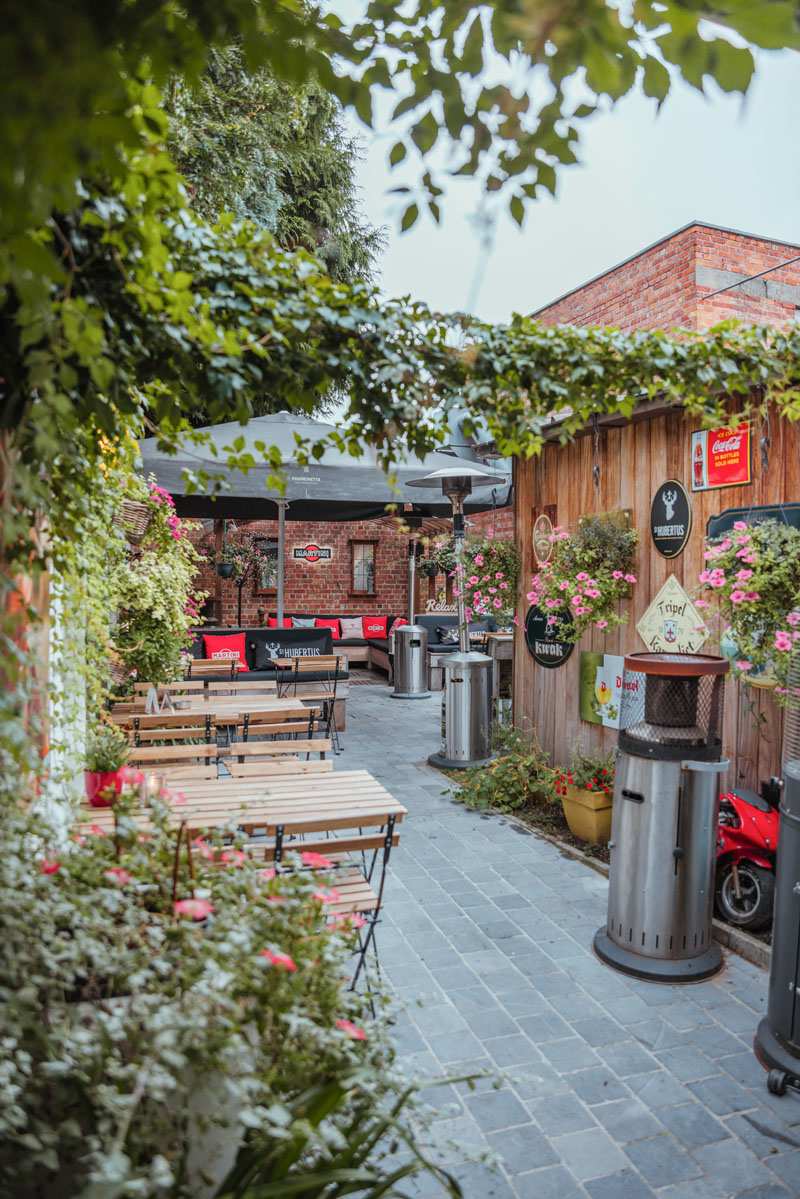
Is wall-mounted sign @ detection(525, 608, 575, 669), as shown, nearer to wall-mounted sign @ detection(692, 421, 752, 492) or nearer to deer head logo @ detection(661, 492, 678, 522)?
deer head logo @ detection(661, 492, 678, 522)

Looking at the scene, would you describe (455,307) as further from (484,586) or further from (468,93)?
(484,586)

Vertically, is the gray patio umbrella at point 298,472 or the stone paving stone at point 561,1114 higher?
the gray patio umbrella at point 298,472

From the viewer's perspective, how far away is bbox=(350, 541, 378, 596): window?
15164mm

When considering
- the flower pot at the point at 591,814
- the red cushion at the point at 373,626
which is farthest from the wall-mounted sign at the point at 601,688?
the red cushion at the point at 373,626

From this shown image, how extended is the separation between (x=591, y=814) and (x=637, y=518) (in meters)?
1.94

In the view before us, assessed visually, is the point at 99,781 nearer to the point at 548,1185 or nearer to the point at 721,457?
the point at 548,1185

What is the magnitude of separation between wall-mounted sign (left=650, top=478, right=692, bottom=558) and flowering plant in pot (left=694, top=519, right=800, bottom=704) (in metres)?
0.84

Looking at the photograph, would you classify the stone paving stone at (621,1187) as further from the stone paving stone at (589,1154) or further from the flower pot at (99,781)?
the flower pot at (99,781)

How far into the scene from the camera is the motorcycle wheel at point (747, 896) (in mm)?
3625

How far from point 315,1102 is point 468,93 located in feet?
6.41

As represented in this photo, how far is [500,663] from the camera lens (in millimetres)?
8617

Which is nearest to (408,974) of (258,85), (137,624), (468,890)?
(468,890)

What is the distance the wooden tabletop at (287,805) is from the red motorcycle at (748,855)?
5.61 ft

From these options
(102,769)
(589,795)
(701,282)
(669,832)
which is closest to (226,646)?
(589,795)
